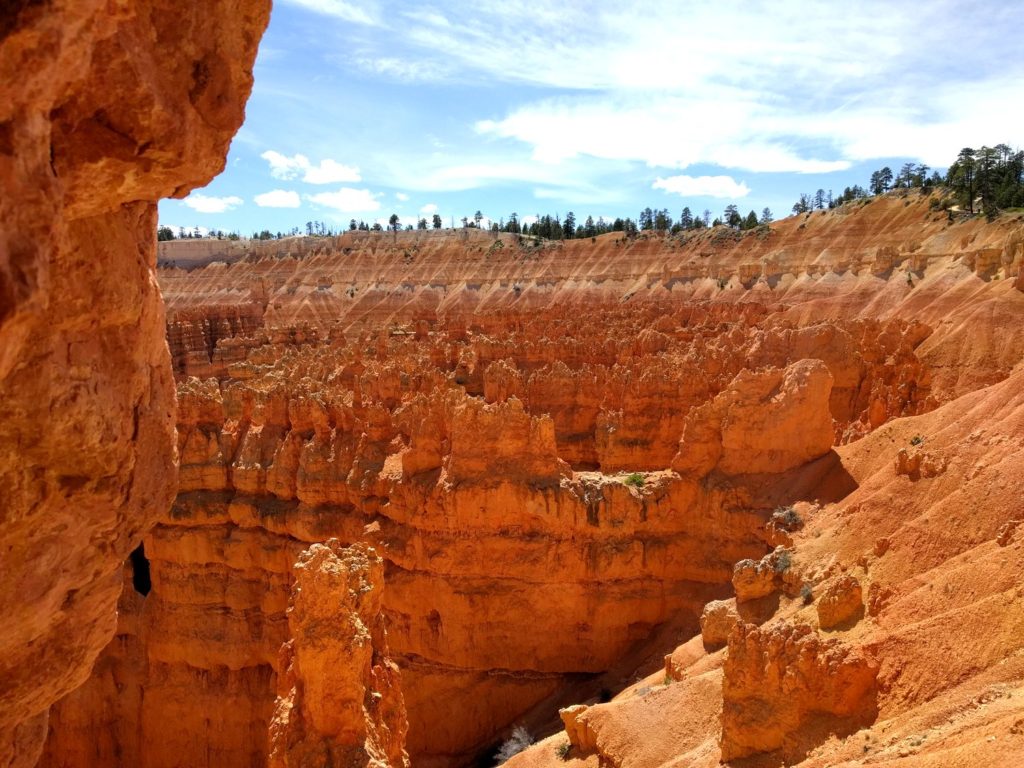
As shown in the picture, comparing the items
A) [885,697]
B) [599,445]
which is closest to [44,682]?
[885,697]

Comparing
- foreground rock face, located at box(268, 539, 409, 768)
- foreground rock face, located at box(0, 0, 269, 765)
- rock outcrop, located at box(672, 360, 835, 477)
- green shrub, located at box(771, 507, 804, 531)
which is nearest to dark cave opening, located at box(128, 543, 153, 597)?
foreground rock face, located at box(268, 539, 409, 768)

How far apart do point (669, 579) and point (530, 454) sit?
407 cm

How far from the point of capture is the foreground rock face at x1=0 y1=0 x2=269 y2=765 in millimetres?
3246

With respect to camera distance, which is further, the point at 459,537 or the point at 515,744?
the point at 459,537

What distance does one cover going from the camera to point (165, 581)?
63.4ft

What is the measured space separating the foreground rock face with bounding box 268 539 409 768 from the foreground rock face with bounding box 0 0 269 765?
3.83 m

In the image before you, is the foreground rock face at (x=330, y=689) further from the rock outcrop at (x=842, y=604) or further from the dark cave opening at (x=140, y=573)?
the dark cave opening at (x=140, y=573)

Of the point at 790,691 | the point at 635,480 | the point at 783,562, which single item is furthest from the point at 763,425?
the point at 790,691

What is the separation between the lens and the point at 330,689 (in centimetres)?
894

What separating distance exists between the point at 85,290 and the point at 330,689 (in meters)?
6.21

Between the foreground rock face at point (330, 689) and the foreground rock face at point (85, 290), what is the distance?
12.6 ft

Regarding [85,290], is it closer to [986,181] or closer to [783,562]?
[783,562]

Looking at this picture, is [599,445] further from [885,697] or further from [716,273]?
[716,273]

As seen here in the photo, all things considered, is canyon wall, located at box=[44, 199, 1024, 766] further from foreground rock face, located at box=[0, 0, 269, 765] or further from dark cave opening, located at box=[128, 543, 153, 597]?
foreground rock face, located at box=[0, 0, 269, 765]
